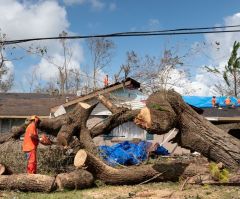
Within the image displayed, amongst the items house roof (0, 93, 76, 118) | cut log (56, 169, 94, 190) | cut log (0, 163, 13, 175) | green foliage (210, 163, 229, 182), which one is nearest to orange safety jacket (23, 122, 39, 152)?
cut log (0, 163, 13, 175)

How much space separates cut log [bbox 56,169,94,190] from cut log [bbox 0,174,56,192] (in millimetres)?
179

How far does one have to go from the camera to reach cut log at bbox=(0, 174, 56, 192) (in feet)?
31.6

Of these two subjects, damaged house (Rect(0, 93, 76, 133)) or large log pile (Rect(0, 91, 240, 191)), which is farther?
damaged house (Rect(0, 93, 76, 133))

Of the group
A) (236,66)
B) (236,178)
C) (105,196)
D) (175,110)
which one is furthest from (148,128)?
(236,66)

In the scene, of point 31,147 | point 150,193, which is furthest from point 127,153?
point 150,193

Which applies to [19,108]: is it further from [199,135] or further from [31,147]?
[199,135]

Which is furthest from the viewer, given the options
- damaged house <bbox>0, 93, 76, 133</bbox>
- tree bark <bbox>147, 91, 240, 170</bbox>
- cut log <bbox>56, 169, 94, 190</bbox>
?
damaged house <bbox>0, 93, 76, 133</bbox>

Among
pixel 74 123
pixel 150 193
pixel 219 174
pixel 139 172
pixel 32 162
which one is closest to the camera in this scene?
pixel 150 193

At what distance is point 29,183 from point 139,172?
2562mm

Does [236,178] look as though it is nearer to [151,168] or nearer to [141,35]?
[151,168]

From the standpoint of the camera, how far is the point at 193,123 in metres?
10.1

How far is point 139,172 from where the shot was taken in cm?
1040

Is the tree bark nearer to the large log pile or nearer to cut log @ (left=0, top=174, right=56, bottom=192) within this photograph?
the large log pile

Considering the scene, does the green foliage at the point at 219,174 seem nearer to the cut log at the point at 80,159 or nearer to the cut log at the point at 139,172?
the cut log at the point at 139,172
